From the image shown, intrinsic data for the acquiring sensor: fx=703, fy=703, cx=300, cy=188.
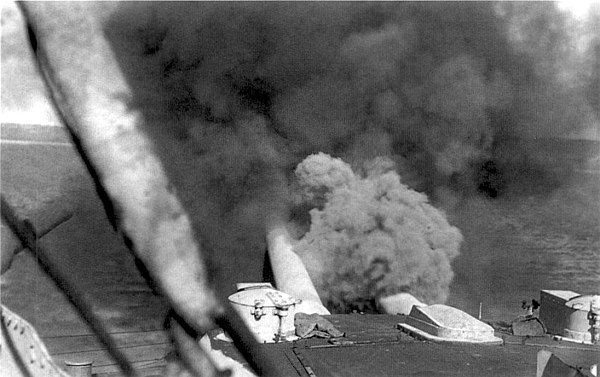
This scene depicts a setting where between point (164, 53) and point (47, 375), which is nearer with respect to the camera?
point (47, 375)

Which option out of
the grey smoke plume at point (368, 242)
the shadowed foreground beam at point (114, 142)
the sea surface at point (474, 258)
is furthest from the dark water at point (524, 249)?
the shadowed foreground beam at point (114, 142)

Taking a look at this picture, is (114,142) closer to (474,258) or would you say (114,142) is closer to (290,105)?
(290,105)

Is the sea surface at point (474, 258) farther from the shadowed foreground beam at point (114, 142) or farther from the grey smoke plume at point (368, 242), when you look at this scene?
the shadowed foreground beam at point (114, 142)

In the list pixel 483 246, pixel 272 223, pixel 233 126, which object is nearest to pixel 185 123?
pixel 233 126

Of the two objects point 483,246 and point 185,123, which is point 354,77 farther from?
point 483,246

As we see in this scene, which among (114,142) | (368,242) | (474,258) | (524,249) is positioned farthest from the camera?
(524,249)

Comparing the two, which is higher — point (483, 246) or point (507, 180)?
point (483, 246)

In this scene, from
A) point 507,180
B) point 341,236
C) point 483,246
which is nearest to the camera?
point 341,236

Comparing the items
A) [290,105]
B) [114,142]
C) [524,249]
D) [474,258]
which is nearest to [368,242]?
[290,105]

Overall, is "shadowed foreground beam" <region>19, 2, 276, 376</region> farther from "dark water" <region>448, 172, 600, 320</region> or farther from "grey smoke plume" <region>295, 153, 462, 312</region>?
"dark water" <region>448, 172, 600, 320</region>
